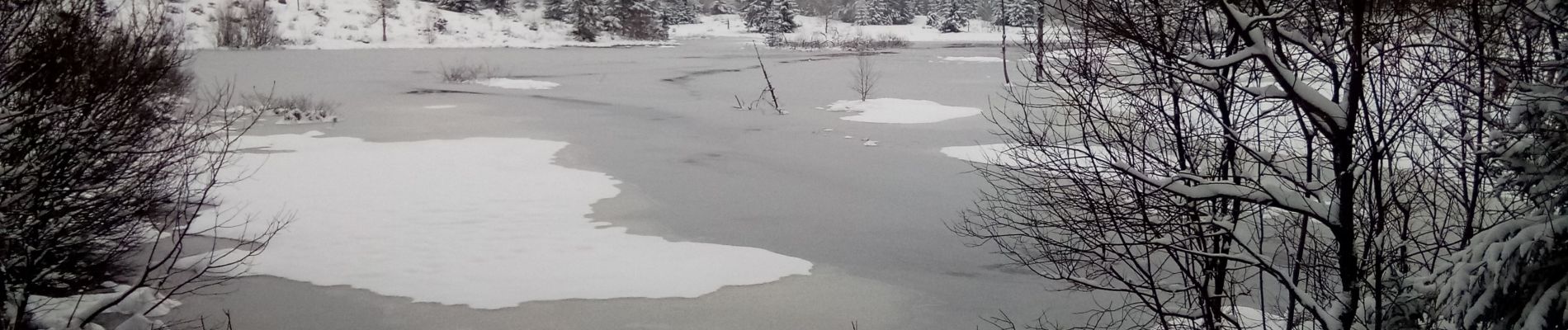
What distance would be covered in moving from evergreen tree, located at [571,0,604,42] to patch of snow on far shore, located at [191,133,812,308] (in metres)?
44.2

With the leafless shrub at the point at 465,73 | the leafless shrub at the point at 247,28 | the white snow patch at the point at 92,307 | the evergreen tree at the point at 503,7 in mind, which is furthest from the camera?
the evergreen tree at the point at 503,7

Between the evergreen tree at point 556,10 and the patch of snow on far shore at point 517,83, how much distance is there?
104 feet

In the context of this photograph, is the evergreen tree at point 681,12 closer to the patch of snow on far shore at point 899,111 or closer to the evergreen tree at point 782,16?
the evergreen tree at point 782,16

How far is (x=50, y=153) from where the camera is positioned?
23.3 feet

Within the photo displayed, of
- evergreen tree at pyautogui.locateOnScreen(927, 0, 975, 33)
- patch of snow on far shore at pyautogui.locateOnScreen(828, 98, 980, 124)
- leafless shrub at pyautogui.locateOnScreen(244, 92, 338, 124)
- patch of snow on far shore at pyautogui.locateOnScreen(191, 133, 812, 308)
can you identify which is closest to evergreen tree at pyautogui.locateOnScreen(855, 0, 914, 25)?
evergreen tree at pyautogui.locateOnScreen(927, 0, 975, 33)

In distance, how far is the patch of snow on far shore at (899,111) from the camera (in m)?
22.9

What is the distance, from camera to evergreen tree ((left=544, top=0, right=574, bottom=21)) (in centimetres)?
6419

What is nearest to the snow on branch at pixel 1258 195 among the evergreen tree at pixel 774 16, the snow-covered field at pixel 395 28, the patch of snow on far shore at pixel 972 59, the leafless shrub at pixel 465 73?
the leafless shrub at pixel 465 73

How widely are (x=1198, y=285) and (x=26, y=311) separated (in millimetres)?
9064

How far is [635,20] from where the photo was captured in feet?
209

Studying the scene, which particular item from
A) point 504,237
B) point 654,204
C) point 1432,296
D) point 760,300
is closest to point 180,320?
point 504,237

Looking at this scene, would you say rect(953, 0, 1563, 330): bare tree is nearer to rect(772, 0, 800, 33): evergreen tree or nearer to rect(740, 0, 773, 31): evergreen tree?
rect(772, 0, 800, 33): evergreen tree

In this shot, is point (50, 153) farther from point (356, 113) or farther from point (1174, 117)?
point (356, 113)

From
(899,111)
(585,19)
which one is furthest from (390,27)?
(899,111)
